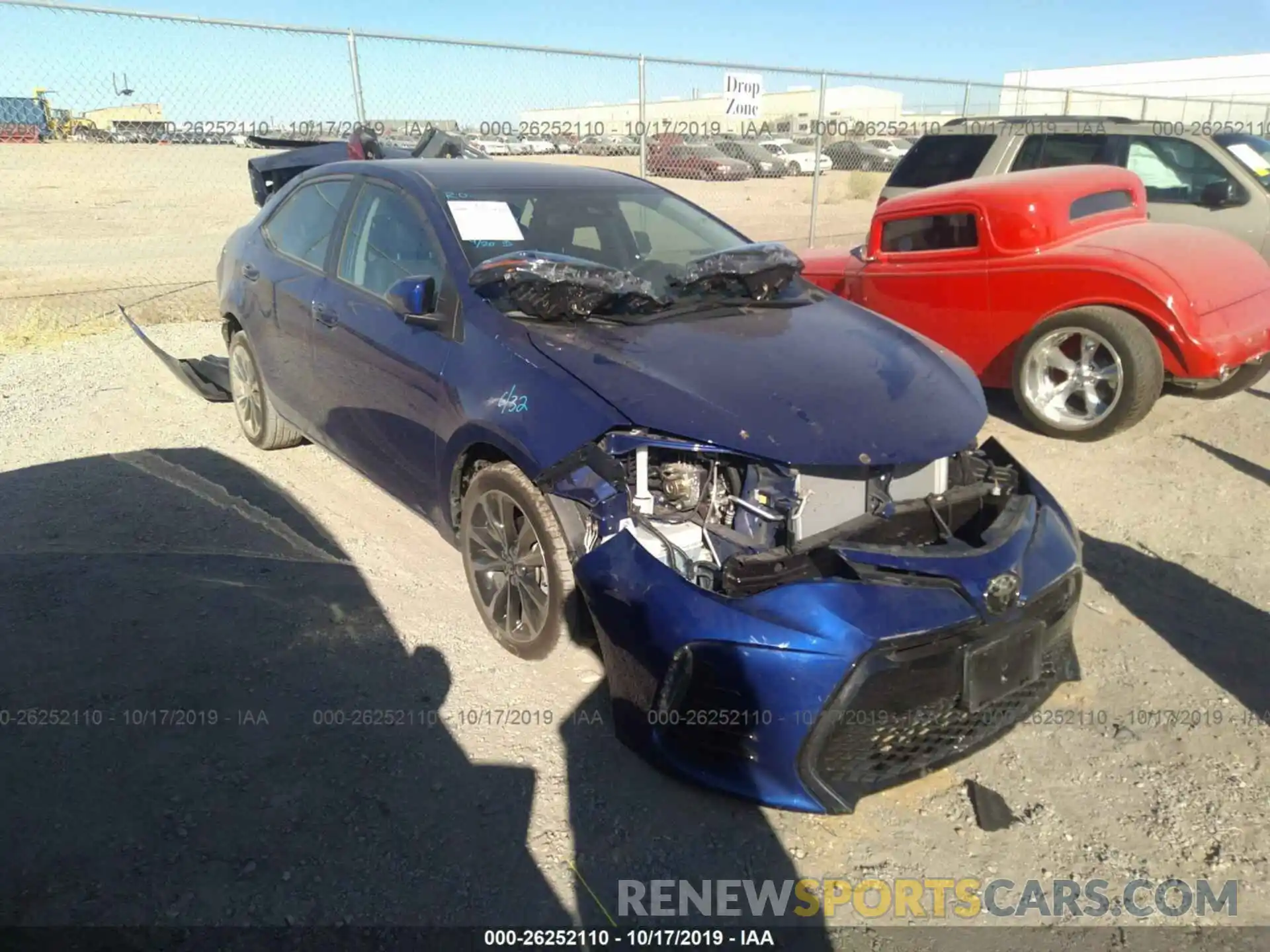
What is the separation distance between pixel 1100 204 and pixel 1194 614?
10.9 feet

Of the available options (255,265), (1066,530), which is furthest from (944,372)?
(255,265)

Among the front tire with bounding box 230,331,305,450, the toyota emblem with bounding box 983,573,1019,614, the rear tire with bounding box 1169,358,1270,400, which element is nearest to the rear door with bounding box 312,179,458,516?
the front tire with bounding box 230,331,305,450

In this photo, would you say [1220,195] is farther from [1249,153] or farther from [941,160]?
[941,160]

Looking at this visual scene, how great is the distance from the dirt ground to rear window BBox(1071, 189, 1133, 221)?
143 inches

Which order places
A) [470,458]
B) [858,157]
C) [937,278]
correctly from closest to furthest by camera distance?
[470,458] → [937,278] → [858,157]

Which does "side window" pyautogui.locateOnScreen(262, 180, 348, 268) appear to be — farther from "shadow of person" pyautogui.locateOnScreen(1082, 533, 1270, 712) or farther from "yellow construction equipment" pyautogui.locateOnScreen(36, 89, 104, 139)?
"yellow construction equipment" pyautogui.locateOnScreen(36, 89, 104, 139)

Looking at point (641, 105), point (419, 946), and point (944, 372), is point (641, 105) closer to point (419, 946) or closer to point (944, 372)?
point (944, 372)

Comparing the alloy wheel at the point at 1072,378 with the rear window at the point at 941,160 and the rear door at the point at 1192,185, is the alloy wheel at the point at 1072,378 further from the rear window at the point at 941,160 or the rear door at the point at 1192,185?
the rear window at the point at 941,160

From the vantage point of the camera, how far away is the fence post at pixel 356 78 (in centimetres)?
797

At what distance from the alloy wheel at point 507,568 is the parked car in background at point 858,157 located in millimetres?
19835

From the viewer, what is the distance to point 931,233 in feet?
19.7

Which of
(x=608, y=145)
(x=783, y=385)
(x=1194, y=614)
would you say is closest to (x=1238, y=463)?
(x=1194, y=614)

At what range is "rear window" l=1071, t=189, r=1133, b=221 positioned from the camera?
5.72 meters

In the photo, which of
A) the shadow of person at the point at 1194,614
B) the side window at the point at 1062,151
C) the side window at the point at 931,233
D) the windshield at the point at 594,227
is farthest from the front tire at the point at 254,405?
the side window at the point at 1062,151
